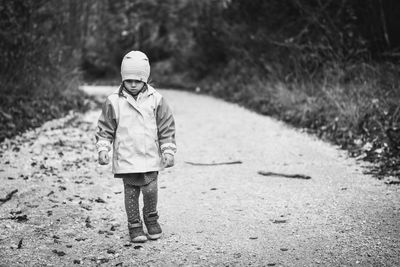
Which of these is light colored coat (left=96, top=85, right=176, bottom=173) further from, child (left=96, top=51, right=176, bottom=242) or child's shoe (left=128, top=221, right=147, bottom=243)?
child's shoe (left=128, top=221, right=147, bottom=243)

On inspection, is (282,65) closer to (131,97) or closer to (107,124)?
(131,97)

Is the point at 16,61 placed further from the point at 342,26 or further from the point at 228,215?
the point at 342,26

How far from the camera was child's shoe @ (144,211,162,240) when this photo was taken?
3754mm

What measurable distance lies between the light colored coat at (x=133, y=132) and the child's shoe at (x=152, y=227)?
1.51 ft

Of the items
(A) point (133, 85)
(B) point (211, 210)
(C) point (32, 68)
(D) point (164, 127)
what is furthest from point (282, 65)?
(A) point (133, 85)

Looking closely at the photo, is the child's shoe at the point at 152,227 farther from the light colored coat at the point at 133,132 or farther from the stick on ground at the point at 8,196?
the stick on ground at the point at 8,196

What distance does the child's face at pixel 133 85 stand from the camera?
3.60 meters

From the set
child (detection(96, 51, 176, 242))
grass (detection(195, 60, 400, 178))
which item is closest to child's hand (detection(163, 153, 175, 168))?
child (detection(96, 51, 176, 242))

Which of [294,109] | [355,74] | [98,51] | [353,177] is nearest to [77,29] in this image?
[294,109]

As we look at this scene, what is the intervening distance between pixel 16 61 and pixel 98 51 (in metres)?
19.5

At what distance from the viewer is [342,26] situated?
401 inches

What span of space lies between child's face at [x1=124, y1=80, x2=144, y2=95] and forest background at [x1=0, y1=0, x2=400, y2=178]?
3.46m

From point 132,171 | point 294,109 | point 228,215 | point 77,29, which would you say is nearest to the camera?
point 132,171

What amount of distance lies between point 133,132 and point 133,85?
39 cm
